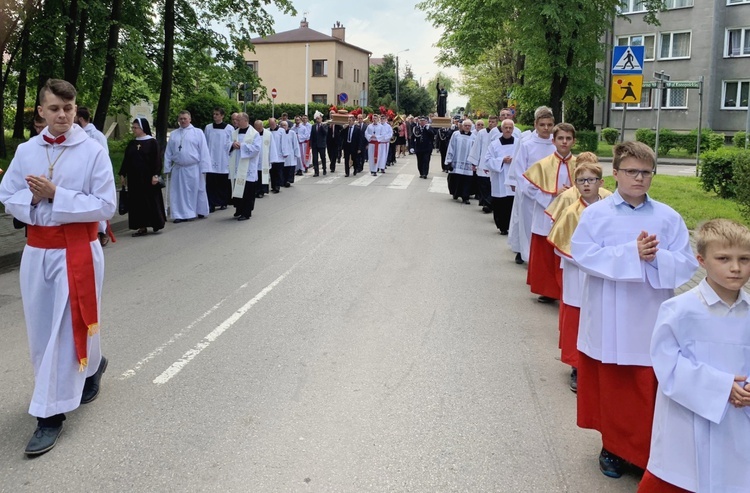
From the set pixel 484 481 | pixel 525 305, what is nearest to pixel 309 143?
pixel 525 305

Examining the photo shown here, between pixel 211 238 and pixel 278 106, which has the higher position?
pixel 278 106

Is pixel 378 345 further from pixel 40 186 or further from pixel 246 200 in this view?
pixel 246 200

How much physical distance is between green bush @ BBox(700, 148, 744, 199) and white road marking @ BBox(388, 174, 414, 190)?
828 centimetres

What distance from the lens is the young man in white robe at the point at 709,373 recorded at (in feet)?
9.80

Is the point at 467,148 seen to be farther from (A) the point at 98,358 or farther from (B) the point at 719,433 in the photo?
(B) the point at 719,433

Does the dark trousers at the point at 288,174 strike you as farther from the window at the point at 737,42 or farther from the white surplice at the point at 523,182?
the window at the point at 737,42

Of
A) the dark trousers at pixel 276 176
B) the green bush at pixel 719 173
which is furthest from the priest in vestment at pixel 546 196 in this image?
the dark trousers at pixel 276 176

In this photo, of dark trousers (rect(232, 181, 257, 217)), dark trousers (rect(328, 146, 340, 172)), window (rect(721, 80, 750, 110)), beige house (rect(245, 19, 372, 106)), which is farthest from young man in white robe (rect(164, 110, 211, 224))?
beige house (rect(245, 19, 372, 106))

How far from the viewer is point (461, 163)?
1831 centimetres

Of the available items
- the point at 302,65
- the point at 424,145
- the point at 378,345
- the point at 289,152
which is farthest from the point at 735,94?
the point at 378,345

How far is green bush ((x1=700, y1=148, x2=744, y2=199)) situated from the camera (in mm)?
16094

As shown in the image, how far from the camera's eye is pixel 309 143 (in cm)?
2798

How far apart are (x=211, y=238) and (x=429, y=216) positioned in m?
4.98

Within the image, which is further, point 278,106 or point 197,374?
point 278,106
